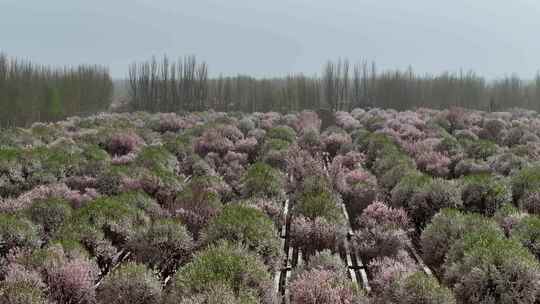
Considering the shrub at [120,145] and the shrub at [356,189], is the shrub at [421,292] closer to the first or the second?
the shrub at [356,189]

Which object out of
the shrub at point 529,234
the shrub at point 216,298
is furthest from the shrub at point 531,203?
the shrub at point 216,298

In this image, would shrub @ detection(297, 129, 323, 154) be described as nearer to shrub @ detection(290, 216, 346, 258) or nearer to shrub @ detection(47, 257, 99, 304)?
shrub @ detection(290, 216, 346, 258)

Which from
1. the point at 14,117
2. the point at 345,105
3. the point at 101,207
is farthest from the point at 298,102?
the point at 101,207

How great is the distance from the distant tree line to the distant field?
82.0 ft

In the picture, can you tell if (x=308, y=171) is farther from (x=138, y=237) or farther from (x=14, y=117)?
(x=14, y=117)

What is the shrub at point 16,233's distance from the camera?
31.6 feet

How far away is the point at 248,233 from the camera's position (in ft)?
30.9

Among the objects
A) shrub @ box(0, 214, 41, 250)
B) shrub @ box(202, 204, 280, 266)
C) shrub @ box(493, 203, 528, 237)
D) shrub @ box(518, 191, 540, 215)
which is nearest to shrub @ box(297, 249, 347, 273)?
shrub @ box(202, 204, 280, 266)

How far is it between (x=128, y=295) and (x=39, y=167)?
9.74 meters

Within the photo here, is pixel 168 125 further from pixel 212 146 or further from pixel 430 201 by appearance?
pixel 430 201

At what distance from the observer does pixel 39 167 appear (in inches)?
620

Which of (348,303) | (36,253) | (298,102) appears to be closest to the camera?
(348,303)

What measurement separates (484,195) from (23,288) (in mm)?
10702

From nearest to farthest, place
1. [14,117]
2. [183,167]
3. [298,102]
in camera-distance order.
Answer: [183,167] → [14,117] → [298,102]
